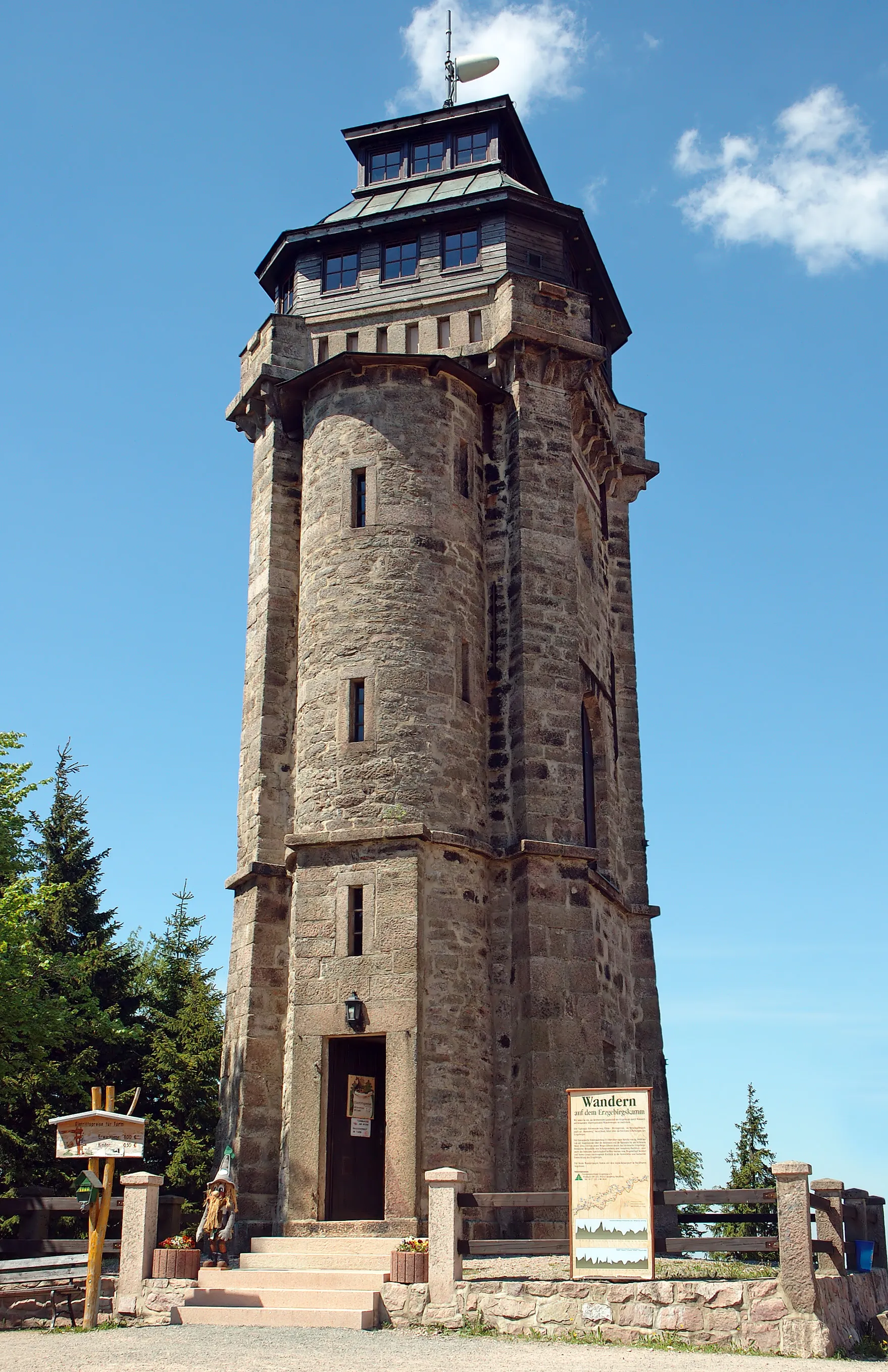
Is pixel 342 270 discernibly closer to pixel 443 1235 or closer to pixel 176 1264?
pixel 176 1264

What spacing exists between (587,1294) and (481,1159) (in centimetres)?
543

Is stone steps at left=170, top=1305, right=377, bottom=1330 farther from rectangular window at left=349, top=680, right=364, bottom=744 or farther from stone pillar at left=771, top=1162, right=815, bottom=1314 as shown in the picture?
rectangular window at left=349, top=680, right=364, bottom=744

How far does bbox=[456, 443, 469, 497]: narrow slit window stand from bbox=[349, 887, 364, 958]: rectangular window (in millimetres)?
6594

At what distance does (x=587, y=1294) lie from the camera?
13.0 metres

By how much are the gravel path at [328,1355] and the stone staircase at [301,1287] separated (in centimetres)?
48

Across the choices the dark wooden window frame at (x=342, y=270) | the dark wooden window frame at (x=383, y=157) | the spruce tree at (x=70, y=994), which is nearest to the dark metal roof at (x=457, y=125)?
the dark wooden window frame at (x=383, y=157)

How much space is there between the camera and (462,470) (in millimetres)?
21938

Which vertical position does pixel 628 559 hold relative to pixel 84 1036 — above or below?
above

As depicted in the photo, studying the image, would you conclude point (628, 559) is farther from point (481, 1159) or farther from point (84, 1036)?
point (84, 1036)

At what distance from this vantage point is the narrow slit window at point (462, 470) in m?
21.8

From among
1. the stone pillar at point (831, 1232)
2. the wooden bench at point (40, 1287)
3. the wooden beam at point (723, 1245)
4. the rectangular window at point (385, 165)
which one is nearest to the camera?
the wooden beam at point (723, 1245)

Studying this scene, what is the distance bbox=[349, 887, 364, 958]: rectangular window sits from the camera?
18.8 m

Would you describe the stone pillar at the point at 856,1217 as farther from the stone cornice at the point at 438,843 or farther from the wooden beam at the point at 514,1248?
the stone cornice at the point at 438,843

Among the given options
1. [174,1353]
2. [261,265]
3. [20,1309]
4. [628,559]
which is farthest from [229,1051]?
[261,265]
